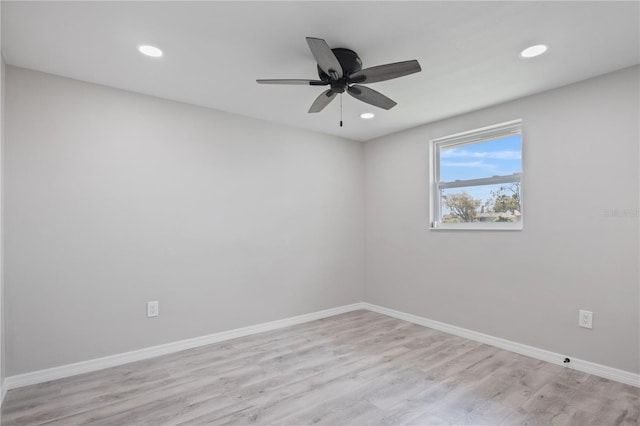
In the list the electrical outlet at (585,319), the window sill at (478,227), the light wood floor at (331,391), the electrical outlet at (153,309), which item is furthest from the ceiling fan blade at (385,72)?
the electrical outlet at (153,309)

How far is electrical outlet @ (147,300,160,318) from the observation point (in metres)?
3.02

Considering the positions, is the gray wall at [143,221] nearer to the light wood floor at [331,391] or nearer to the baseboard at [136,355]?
the baseboard at [136,355]

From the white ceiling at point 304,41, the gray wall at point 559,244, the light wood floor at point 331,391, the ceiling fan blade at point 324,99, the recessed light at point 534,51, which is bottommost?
the light wood floor at point 331,391

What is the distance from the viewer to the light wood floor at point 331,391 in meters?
2.06

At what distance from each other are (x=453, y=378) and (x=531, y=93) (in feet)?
8.33

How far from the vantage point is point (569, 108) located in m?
2.83

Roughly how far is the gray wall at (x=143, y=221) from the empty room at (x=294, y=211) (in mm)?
18

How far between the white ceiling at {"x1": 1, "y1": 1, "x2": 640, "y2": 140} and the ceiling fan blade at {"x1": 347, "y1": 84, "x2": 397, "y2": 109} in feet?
0.81

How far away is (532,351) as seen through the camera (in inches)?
118

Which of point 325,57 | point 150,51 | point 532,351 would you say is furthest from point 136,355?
point 532,351

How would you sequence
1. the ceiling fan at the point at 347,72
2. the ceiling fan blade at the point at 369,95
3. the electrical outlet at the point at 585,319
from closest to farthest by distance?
1. the ceiling fan at the point at 347,72
2. the ceiling fan blade at the point at 369,95
3. the electrical outlet at the point at 585,319

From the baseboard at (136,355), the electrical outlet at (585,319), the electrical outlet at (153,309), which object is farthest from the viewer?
the electrical outlet at (153,309)

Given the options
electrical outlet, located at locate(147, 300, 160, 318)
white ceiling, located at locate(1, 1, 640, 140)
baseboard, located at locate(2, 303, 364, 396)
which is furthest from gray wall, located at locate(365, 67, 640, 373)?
electrical outlet, located at locate(147, 300, 160, 318)

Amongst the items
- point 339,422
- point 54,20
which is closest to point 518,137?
point 339,422
